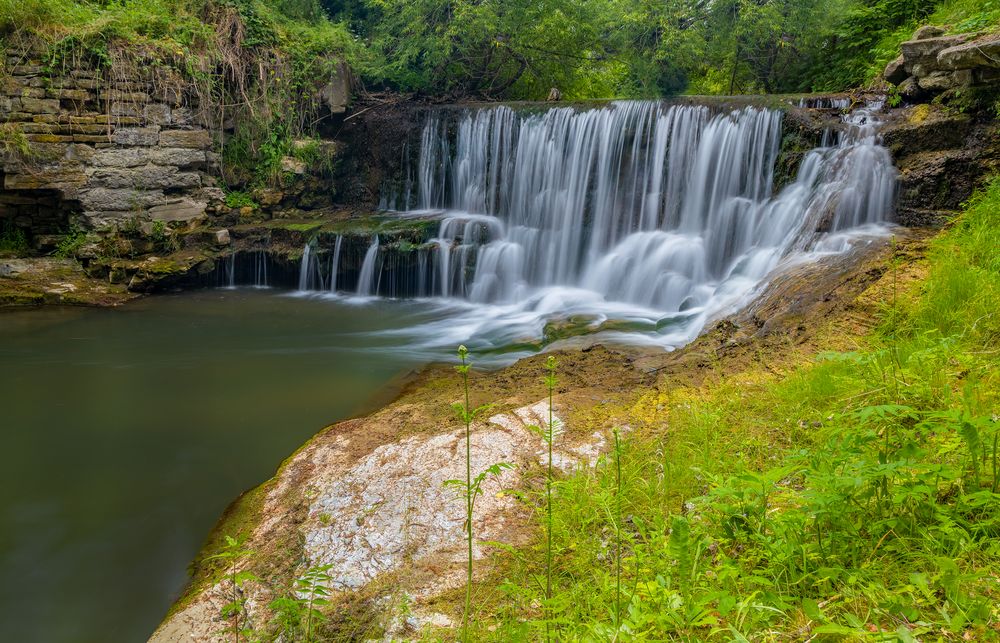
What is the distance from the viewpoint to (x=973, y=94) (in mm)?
6059

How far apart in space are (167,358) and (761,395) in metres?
6.35

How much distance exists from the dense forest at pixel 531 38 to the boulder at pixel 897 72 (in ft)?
A: 5.93

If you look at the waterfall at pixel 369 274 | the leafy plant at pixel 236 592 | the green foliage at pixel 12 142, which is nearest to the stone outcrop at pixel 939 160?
the leafy plant at pixel 236 592

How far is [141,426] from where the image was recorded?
17.5 feet

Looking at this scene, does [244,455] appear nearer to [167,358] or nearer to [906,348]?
[167,358]

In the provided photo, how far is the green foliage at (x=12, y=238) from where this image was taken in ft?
31.9

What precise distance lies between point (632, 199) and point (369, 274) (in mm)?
4325

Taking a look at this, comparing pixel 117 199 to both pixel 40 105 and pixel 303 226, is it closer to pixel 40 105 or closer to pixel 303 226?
pixel 40 105

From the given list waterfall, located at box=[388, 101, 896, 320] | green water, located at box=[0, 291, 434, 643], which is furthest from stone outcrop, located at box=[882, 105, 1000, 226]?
green water, located at box=[0, 291, 434, 643]

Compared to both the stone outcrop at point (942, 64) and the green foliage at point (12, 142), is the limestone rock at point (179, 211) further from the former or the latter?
the stone outcrop at point (942, 64)

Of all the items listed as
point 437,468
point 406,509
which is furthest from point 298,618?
point 437,468

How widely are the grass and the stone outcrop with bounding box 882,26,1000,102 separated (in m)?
3.85

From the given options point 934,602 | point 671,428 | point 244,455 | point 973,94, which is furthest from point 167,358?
point 973,94

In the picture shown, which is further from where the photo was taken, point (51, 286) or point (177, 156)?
point (177, 156)
